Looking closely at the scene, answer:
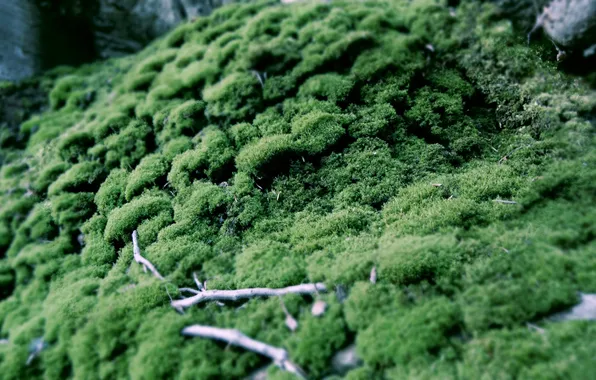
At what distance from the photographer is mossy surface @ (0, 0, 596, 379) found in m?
3.65

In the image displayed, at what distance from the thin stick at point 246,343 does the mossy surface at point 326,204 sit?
90 mm

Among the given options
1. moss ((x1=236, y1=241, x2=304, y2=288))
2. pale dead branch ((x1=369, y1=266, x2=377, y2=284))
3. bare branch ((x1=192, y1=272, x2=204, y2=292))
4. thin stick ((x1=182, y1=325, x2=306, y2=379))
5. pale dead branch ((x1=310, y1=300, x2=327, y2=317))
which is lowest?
thin stick ((x1=182, y1=325, x2=306, y2=379))

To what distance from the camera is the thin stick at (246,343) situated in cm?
364

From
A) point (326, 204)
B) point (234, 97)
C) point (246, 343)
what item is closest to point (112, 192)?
point (234, 97)

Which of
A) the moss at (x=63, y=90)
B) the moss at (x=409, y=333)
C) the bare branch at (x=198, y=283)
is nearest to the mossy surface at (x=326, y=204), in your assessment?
the moss at (x=409, y=333)

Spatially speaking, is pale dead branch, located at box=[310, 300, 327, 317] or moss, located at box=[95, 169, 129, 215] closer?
pale dead branch, located at box=[310, 300, 327, 317]

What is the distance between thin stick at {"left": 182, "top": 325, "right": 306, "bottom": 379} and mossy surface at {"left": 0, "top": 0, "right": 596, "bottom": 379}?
9 cm

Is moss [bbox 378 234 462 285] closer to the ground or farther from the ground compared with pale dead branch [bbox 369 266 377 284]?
farther from the ground

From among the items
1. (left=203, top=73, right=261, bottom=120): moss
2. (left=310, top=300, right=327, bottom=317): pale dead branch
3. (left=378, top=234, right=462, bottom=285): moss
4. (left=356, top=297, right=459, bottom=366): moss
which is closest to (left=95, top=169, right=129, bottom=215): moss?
(left=203, top=73, right=261, bottom=120): moss

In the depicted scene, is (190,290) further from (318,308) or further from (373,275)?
(373,275)

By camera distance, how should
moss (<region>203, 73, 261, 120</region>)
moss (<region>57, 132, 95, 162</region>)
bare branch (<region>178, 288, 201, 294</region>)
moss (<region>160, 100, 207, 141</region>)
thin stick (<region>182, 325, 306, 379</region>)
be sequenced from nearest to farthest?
thin stick (<region>182, 325, 306, 379</region>) → bare branch (<region>178, 288, 201, 294</region>) → moss (<region>203, 73, 261, 120</region>) → moss (<region>160, 100, 207, 141</region>) → moss (<region>57, 132, 95, 162</region>)

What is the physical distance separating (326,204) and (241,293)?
Answer: 68.3 inches

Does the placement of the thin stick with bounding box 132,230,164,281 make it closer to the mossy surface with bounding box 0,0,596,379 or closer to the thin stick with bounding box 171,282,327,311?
the mossy surface with bounding box 0,0,596,379

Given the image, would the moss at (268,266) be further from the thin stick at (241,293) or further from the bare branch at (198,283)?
the bare branch at (198,283)
